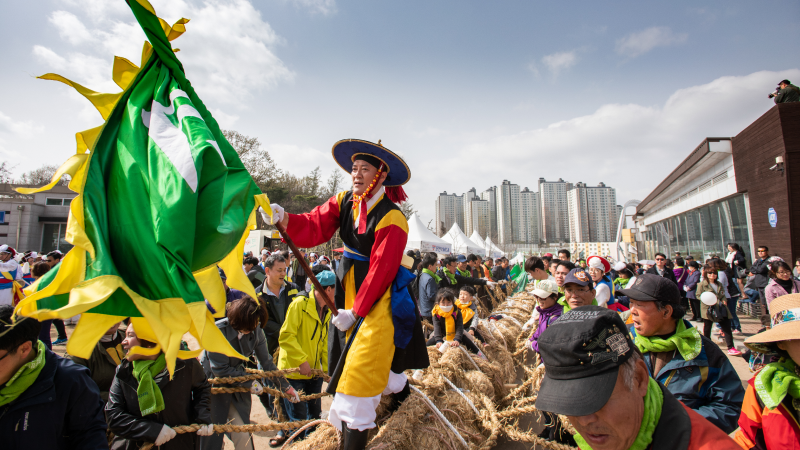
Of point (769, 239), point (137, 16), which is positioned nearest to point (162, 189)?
point (137, 16)

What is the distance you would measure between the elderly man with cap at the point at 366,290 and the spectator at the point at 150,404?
3.17 feet

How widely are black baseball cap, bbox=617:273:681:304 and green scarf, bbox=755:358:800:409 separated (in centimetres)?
49

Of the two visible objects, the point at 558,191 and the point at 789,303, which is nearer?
the point at 789,303

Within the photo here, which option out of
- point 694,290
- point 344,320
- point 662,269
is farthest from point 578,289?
point 662,269

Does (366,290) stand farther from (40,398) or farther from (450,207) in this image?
(450,207)

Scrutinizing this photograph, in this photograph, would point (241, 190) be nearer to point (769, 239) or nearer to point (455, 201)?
point (769, 239)

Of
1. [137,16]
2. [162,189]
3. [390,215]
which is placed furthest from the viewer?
[390,215]

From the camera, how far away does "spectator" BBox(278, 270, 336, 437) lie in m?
3.70

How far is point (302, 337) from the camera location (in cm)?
386

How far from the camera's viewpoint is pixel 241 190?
5.02 feet

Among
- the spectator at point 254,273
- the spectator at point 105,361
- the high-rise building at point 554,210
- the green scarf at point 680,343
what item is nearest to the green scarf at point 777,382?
the green scarf at point 680,343

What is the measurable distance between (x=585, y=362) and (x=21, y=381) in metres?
2.50

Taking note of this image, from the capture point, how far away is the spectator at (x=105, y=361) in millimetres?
2783

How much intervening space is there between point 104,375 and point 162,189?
95.0 inches
